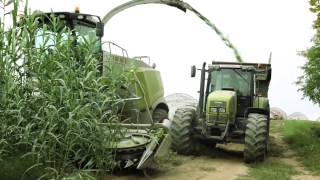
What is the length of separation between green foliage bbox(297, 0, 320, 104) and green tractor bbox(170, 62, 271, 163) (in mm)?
3574

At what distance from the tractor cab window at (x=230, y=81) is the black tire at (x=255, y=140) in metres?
1.52

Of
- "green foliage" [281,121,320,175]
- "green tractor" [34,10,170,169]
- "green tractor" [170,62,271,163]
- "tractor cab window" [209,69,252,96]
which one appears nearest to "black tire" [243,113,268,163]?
"green tractor" [170,62,271,163]

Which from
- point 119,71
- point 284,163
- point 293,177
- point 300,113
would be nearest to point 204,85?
point 284,163

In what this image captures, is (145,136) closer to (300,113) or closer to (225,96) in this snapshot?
(225,96)

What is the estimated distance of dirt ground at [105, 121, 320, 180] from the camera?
9.66 metres

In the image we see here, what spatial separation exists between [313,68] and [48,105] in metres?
12.0

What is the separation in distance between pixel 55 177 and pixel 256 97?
26.4 ft

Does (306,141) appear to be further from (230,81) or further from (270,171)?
(270,171)

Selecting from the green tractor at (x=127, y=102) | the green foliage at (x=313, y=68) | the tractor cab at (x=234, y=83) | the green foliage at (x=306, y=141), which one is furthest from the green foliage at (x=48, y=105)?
the green foliage at (x=313, y=68)

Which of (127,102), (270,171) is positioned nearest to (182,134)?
(270,171)

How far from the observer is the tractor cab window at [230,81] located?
42.2 feet

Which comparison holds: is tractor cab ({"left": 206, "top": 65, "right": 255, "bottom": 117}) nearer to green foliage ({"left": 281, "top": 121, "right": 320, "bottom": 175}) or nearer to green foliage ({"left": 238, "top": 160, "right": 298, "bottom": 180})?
green foliage ({"left": 238, "top": 160, "right": 298, "bottom": 180})

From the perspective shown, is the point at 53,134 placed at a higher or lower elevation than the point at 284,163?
higher

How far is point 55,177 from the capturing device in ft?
20.0
